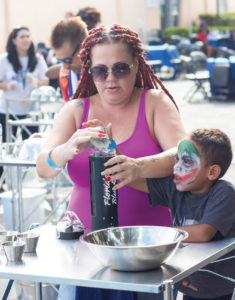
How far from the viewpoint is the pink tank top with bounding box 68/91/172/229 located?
280 centimetres

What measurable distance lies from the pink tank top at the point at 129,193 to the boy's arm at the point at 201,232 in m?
0.33

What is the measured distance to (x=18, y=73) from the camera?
27.4ft

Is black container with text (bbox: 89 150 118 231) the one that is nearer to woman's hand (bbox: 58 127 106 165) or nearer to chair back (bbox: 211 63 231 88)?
woman's hand (bbox: 58 127 106 165)

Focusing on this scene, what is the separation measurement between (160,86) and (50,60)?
541 inches

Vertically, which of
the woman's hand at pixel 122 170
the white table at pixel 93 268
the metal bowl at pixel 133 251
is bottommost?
the white table at pixel 93 268

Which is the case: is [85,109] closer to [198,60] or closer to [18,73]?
[18,73]

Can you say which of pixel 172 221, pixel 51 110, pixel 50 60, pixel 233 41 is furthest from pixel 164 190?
pixel 233 41

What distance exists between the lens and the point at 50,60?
16.6 m

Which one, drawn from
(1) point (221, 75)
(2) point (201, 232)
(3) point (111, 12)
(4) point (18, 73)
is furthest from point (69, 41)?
(3) point (111, 12)

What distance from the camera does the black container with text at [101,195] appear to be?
2.47 meters

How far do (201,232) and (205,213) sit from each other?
11 centimetres

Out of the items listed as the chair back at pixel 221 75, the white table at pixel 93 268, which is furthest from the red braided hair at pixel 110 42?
the chair back at pixel 221 75

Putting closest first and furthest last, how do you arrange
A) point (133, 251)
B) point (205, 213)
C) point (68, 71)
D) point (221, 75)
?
point (133, 251)
point (205, 213)
point (68, 71)
point (221, 75)

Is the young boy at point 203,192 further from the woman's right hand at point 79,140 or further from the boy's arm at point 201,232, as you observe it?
the woman's right hand at point 79,140
